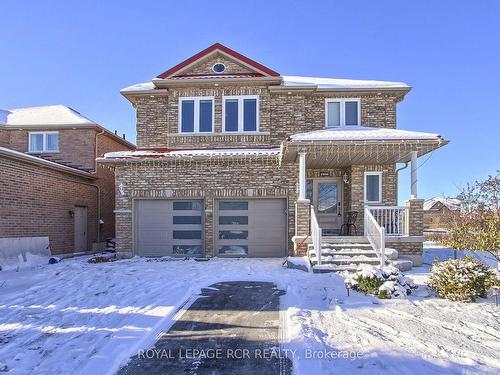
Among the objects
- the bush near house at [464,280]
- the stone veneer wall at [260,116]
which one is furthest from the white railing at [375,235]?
Result: the stone veneer wall at [260,116]

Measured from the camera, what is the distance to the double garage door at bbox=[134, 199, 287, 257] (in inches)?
504

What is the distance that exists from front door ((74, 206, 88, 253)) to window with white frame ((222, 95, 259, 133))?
7.28 m

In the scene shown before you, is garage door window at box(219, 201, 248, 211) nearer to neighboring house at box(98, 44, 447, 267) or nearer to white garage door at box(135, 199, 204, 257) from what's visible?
neighboring house at box(98, 44, 447, 267)

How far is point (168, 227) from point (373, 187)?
24.7ft

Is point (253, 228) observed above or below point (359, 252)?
above

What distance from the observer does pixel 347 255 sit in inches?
388

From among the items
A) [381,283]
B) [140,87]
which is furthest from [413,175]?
[140,87]

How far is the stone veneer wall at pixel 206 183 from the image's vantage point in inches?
497

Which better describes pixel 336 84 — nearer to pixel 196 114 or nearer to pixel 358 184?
pixel 358 184

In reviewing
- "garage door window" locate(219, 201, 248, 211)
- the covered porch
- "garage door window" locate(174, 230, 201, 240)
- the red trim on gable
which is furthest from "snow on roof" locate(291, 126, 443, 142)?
"garage door window" locate(174, 230, 201, 240)

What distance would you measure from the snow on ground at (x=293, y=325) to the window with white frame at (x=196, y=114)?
22.1ft

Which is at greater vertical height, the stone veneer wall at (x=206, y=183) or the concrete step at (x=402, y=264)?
the stone veneer wall at (x=206, y=183)

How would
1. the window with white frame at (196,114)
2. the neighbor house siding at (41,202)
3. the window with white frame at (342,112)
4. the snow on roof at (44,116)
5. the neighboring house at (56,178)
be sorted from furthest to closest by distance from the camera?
the snow on roof at (44,116), the window with white frame at (342,112), the window with white frame at (196,114), the neighboring house at (56,178), the neighbor house siding at (41,202)

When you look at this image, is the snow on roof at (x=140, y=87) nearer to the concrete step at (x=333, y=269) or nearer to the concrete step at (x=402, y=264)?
the concrete step at (x=333, y=269)
